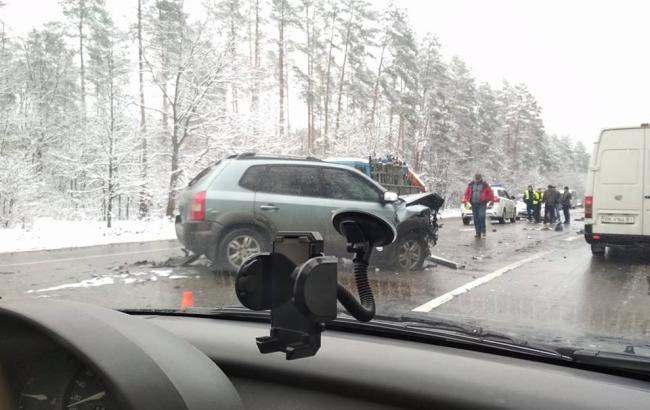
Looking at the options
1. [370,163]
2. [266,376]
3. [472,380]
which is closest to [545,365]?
[472,380]

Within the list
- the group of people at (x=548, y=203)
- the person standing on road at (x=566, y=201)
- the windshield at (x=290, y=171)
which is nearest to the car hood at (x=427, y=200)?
the windshield at (x=290, y=171)

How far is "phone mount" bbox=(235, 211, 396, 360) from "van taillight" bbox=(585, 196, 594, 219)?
32.5 feet

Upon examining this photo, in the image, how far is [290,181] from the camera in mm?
7605

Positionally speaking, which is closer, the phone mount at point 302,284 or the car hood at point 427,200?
the phone mount at point 302,284

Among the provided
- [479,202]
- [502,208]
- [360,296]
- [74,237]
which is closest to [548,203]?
[502,208]

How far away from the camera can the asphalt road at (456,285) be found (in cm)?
541

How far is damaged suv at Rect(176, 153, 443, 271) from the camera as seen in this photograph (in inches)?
286

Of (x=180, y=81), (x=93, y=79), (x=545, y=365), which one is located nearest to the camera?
(x=545, y=365)

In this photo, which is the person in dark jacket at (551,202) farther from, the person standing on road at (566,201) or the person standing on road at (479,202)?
the person standing on road at (479,202)

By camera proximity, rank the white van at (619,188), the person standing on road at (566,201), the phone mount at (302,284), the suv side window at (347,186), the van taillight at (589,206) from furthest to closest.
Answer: the person standing on road at (566,201) < the van taillight at (589,206) < the white van at (619,188) < the suv side window at (347,186) < the phone mount at (302,284)

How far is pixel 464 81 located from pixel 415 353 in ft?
154

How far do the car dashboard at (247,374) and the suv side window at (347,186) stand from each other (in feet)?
19.0

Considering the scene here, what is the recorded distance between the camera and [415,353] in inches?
71.2

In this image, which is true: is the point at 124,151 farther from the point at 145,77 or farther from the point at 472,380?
the point at 472,380
